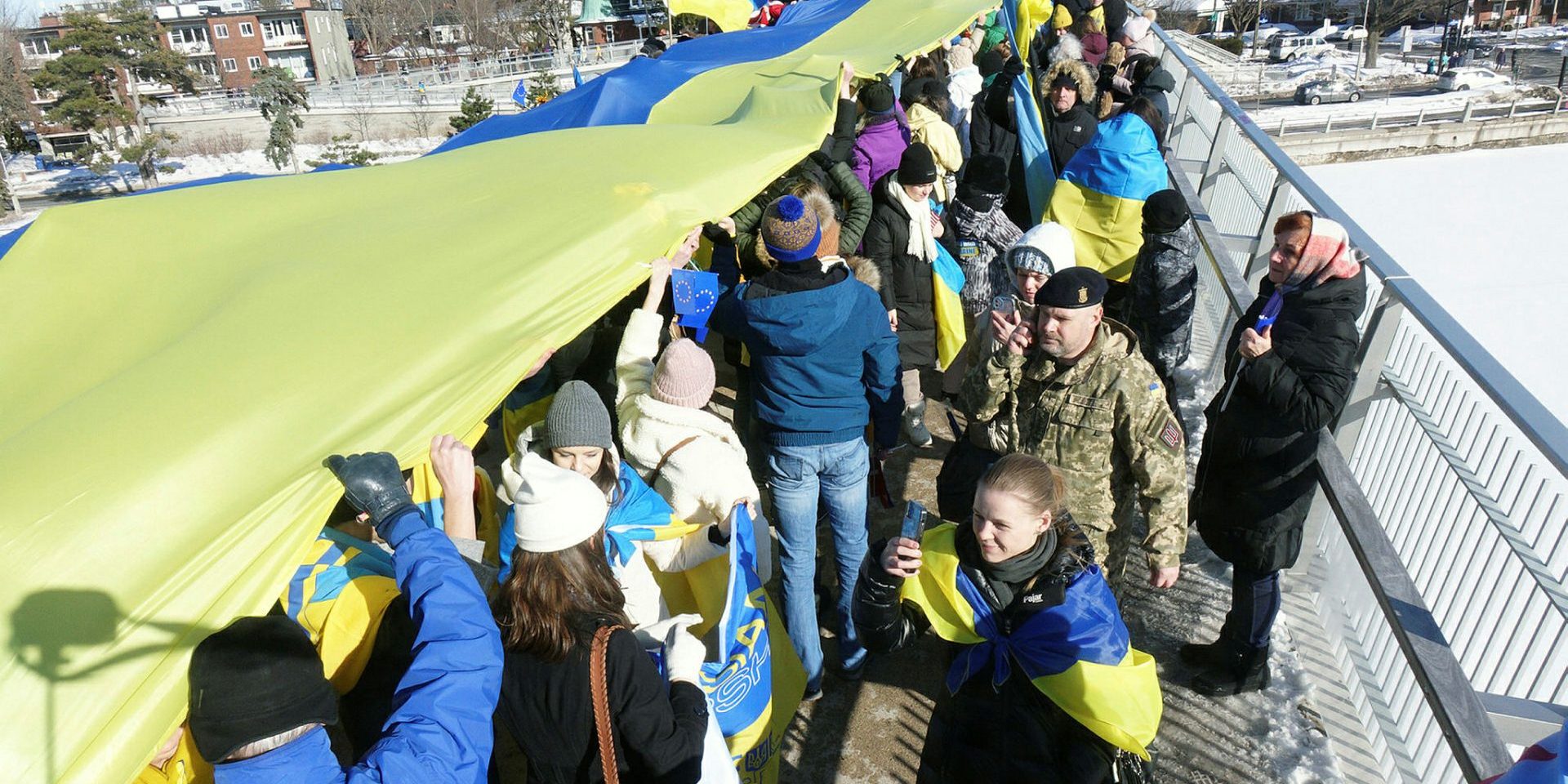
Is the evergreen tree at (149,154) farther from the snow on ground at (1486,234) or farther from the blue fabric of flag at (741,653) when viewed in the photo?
the blue fabric of flag at (741,653)

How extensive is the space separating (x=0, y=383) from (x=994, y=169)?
4.08 m

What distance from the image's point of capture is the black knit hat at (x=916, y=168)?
4.45 m

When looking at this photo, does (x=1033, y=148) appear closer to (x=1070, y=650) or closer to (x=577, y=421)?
(x=577, y=421)

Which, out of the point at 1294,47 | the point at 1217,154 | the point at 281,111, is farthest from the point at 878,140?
the point at 1294,47

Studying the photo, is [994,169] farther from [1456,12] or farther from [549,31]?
[1456,12]

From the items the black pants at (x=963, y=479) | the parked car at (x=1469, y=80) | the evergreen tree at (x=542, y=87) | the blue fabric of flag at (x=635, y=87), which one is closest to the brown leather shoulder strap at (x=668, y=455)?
the black pants at (x=963, y=479)

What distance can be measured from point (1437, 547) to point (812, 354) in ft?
6.95

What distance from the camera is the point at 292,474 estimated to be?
2.03m

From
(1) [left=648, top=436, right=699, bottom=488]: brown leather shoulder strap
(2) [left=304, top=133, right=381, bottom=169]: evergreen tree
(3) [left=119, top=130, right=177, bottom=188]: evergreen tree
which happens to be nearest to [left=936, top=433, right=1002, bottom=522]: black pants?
(1) [left=648, top=436, right=699, bottom=488]: brown leather shoulder strap

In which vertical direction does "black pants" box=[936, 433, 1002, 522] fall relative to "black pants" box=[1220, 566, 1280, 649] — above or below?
above

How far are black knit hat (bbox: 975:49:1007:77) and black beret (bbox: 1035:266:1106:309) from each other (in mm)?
6242

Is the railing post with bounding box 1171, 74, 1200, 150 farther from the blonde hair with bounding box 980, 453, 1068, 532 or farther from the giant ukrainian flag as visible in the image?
the blonde hair with bounding box 980, 453, 1068, 532

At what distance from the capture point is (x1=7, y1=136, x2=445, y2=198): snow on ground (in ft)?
117

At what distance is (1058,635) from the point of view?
2.08 meters
